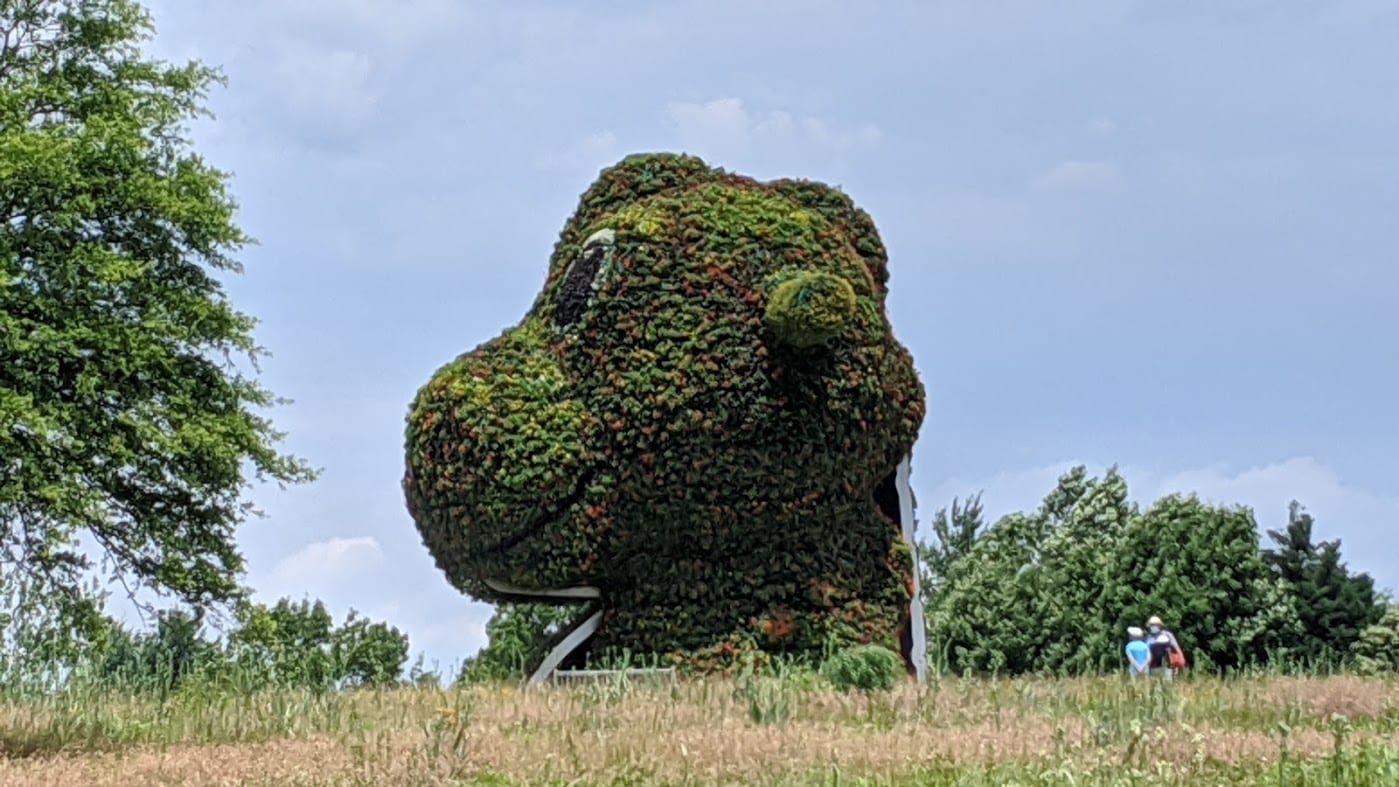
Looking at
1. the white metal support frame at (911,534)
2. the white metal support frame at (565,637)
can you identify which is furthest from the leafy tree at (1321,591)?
the white metal support frame at (565,637)

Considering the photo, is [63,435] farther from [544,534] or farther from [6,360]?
[544,534]

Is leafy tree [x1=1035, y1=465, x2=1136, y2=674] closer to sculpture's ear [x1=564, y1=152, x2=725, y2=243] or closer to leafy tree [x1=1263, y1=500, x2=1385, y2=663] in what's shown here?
leafy tree [x1=1263, y1=500, x2=1385, y2=663]

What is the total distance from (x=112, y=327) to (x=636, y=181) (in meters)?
10.2

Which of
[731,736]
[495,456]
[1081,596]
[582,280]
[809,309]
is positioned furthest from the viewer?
[1081,596]

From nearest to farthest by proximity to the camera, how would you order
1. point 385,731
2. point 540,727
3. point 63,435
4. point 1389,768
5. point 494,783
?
1. point 1389,768
2. point 494,783
3. point 385,731
4. point 540,727
5. point 63,435

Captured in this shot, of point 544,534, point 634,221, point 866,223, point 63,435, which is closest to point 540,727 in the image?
point 544,534

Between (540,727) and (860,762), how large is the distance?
2.59 metres

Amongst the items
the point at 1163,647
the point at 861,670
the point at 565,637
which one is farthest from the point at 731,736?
the point at 1163,647

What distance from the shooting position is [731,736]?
7469 mm

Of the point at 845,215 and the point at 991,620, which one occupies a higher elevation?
the point at 845,215

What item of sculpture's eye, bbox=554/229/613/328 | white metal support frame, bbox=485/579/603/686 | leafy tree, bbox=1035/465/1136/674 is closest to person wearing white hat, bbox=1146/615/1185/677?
leafy tree, bbox=1035/465/1136/674

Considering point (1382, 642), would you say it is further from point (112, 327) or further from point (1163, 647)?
point (112, 327)

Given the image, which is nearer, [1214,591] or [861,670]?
[861,670]

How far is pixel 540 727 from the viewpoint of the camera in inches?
349
